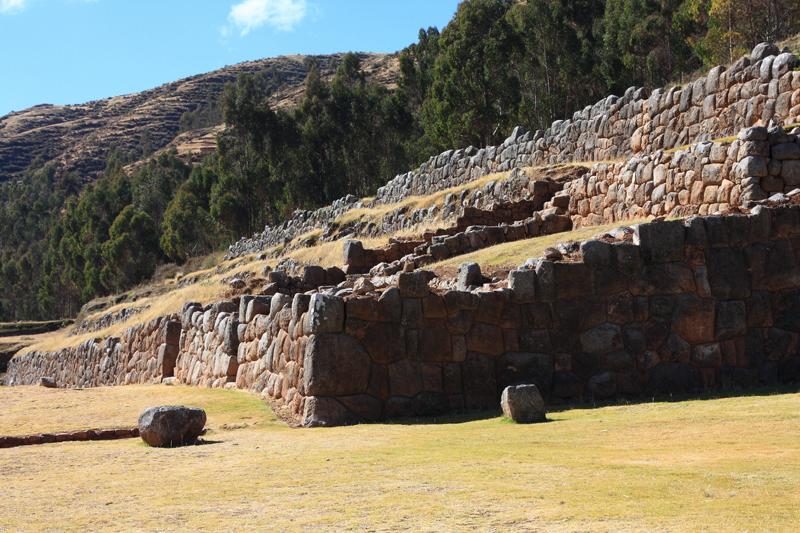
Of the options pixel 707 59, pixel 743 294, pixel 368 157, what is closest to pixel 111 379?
pixel 743 294

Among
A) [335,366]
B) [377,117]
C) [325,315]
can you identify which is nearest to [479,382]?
[335,366]

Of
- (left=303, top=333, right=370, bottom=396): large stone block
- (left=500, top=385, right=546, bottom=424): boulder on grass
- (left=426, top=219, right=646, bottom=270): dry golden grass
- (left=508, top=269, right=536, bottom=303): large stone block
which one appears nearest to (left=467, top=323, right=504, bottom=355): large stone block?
(left=508, top=269, right=536, bottom=303): large stone block

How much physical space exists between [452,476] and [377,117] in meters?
69.7

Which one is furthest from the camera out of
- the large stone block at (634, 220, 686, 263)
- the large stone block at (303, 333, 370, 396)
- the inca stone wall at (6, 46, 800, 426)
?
the large stone block at (634, 220, 686, 263)

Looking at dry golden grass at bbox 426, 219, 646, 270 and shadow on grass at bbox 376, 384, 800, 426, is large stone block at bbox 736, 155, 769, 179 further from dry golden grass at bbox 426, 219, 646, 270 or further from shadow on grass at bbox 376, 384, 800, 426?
shadow on grass at bbox 376, 384, 800, 426

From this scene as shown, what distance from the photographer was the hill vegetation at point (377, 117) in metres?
55.0

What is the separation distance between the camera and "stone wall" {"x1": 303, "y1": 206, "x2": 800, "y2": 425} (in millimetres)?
13930

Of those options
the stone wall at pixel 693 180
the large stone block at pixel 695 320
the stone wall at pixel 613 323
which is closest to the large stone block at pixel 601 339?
the stone wall at pixel 613 323

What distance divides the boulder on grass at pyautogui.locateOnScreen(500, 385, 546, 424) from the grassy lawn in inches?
10.5

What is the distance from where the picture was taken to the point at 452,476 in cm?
863

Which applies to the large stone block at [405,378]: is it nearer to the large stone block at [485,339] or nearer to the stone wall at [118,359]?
the large stone block at [485,339]

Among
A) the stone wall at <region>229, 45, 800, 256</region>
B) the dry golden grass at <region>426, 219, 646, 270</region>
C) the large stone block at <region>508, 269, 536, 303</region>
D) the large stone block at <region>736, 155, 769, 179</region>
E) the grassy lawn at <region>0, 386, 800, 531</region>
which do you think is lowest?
the grassy lawn at <region>0, 386, 800, 531</region>

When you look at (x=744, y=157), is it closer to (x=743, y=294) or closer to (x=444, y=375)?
(x=743, y=294)

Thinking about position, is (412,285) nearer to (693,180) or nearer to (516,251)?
(516,251)
